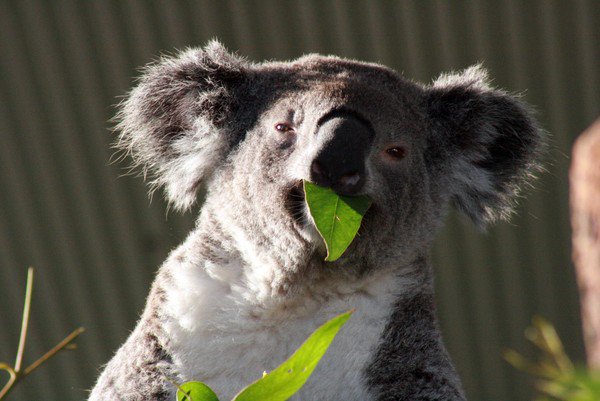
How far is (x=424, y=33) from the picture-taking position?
6.17m

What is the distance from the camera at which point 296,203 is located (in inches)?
95.0

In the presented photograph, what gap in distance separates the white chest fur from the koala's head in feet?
0.46

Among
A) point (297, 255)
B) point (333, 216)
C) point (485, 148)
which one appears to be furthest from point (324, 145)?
point (485, 148)

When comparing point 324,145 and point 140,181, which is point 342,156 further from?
point 140,181

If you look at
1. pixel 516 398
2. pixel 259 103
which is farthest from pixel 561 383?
pixel 516 398

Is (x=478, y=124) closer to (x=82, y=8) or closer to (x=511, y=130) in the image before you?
(x=511, y=130)

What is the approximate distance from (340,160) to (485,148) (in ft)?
3.37

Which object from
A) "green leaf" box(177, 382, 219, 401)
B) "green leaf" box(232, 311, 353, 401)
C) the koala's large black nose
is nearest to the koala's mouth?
the koala's large black nose

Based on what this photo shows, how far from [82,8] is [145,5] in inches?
15.6

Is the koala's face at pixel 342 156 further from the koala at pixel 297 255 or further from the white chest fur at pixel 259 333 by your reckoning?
the white chest fur at pixel 259 333

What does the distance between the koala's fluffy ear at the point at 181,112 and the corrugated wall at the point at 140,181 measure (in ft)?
9.99

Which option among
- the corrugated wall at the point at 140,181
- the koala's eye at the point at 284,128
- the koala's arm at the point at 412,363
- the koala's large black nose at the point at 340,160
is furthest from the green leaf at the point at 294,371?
the corrugated wall at the point at 140,181

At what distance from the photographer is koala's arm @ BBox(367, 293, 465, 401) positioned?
8.27ft

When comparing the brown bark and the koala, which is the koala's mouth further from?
the brown bark
